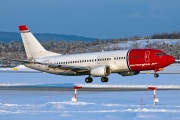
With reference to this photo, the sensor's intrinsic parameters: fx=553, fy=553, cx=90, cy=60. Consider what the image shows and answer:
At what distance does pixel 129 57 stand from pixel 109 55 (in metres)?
2.52

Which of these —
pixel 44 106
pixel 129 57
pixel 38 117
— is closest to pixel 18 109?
pixel 44 106

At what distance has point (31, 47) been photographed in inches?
2406

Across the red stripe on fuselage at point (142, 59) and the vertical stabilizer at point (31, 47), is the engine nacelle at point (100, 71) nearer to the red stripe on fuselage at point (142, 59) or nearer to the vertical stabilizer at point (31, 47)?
the red stripe on fuselage at point (142, 59)

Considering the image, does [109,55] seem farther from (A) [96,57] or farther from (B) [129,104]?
(B) [129,104]

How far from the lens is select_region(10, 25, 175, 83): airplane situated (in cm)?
5300

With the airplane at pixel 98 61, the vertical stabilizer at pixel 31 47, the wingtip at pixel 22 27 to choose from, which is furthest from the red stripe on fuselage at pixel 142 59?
the wingtip at pixel 22 27

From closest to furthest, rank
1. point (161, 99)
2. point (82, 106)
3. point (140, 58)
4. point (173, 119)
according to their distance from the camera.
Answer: point (173, 119)
point (82, 106)
point (161, 99)
point (140, 58)

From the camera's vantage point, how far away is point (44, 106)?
2784 cm

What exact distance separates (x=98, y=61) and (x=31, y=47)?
31.3 ft

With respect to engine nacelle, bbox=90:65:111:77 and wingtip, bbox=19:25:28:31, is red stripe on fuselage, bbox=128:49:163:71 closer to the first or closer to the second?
engine nacelle, bbox=90:65:111:77

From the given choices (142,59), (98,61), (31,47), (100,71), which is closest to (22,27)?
(31,47)

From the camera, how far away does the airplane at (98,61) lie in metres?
53.0

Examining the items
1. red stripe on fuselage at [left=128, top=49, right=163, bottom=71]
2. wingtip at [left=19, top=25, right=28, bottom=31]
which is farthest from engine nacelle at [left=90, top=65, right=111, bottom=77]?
wingtip at [left=19, top=25, right=28, bottom=31]

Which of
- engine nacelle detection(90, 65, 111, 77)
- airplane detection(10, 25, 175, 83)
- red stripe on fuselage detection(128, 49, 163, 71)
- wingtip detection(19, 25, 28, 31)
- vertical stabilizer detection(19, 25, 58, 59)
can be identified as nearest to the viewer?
red stripe on fuselage detection(128, 49, 163, 71)
